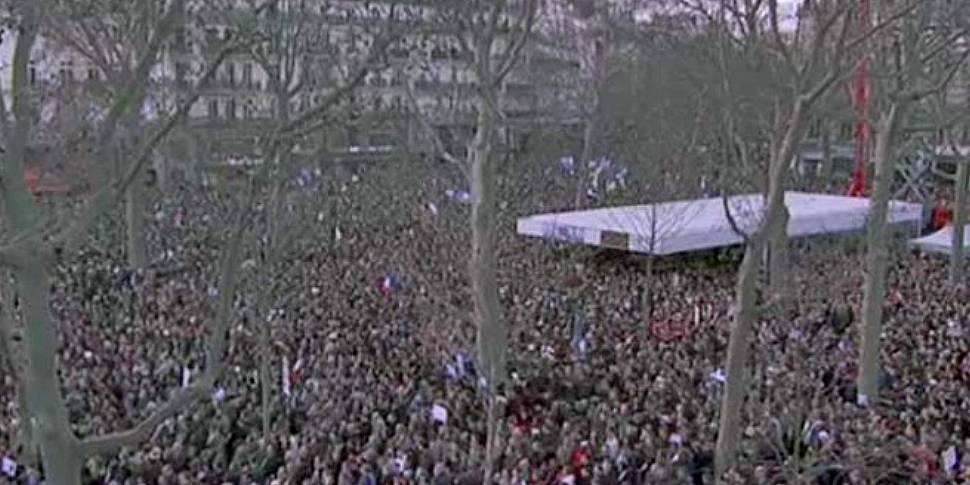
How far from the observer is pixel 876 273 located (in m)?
14.3

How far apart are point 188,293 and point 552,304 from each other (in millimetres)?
6024

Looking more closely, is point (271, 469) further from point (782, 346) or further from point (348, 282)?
point (348, 282)

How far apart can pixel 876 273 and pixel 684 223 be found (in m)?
10.3

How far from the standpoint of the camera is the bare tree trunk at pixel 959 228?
73.5ft

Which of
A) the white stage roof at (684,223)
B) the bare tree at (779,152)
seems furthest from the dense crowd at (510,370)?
the white stage roof at (684,223)

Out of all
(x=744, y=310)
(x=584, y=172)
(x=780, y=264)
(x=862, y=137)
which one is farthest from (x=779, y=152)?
(x=584, y=172)

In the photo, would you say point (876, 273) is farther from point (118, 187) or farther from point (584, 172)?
point (584, 172)

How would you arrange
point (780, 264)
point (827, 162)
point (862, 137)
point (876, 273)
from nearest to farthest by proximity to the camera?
point (876, 273) → point (780, 264) → point (862, 137) → point (827, 162)

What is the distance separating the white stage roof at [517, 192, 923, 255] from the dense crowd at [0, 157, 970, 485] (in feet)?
2.38

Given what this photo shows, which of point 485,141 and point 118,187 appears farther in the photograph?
point 485,141

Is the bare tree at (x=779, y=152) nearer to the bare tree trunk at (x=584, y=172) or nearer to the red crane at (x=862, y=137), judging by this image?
the red crane at (x=862, y=137)

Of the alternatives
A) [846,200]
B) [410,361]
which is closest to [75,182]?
[410,361]

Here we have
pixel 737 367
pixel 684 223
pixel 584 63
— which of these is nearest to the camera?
pixel 737 367

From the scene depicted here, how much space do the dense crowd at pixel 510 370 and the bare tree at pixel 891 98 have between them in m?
0.68
